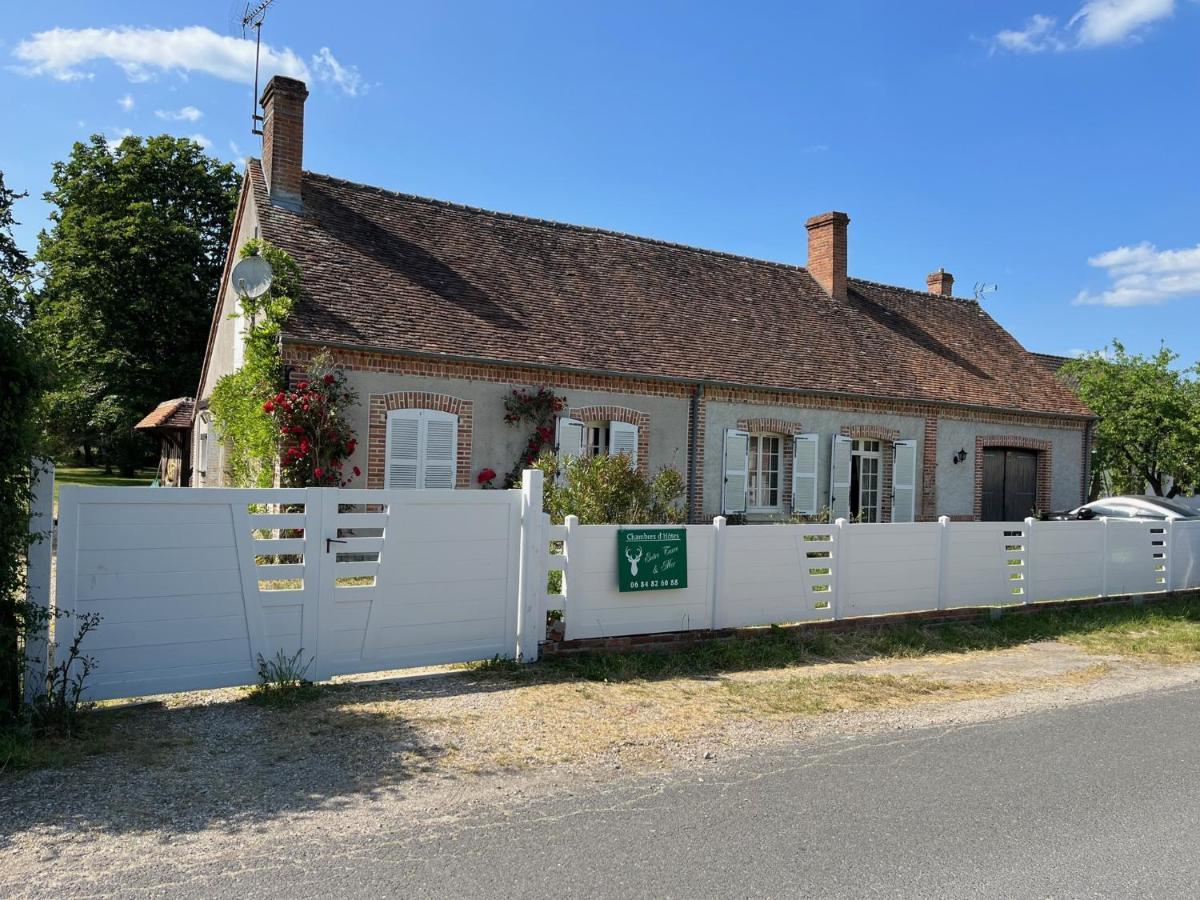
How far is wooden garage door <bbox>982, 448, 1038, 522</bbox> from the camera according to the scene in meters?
19.4

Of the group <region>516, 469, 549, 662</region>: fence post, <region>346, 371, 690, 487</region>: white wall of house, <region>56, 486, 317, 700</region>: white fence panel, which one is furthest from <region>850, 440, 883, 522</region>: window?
<region>56, 486, 317, 700</region>: white fence panel

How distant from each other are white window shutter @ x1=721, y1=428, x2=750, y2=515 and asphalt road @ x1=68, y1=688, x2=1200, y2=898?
10078 mm

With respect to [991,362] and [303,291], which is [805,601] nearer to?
[303,291]

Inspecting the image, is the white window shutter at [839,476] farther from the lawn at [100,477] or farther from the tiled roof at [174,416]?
the lawn at [100,477]

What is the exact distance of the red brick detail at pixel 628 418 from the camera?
46.4 ft

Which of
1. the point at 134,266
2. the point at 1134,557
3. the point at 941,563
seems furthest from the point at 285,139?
the point at 134,266

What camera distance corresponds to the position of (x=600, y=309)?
51.9 feet

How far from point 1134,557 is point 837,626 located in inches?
224

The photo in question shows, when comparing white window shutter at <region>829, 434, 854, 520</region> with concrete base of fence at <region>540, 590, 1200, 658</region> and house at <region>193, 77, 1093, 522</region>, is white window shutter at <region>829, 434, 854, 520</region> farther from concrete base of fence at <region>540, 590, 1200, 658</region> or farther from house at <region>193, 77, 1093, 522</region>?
concrete base of fence at <region>540, 590, 1200, 658</region>

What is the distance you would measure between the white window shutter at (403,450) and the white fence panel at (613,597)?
5607 millimetres

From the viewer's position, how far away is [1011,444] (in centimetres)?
1945

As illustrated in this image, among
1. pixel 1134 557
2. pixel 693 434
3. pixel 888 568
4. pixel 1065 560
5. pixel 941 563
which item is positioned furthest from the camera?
pixel 693 434

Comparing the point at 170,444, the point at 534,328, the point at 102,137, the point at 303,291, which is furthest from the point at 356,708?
the point at 102,137

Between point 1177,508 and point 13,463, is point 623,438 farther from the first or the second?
point 1177,508
